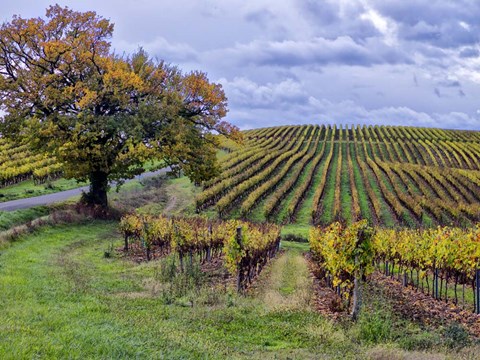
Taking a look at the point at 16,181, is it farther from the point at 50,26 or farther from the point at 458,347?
the point at 458,347

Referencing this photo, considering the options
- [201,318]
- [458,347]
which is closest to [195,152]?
[201,318]

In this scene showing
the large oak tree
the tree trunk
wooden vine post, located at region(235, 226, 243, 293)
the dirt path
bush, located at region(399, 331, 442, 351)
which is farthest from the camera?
the tree trunk

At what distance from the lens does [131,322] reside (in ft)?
36.1

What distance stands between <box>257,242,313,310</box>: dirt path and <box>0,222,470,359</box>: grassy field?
0.07 meters

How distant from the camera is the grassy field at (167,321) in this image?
29.7 ft

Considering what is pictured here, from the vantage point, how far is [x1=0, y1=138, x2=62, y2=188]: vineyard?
Result: 48.7 metres

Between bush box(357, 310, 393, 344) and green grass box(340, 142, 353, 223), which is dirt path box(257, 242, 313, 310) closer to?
bush box(357, 310, 393, 344)

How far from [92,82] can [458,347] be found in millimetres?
27297

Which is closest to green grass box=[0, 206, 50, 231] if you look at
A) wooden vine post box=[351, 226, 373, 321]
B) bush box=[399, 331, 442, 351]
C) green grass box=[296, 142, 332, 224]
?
wooden vine post box=[351, 226, 373, 321]

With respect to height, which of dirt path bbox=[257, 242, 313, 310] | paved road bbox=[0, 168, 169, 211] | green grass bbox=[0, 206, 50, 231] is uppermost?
paved road bbox=[0, 168, 169, 211]

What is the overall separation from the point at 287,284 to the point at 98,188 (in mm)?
20048

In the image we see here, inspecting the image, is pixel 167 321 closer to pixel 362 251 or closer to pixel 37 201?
pixel 362 251

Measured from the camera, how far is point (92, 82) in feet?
104

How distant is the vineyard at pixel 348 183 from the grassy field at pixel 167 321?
23819mm
